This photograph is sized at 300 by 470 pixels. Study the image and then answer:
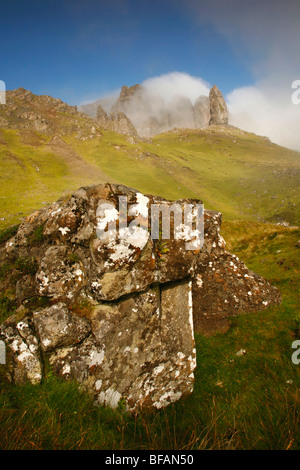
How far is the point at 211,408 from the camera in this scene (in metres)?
4.50

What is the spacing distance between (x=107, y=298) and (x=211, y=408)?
347 centimetres

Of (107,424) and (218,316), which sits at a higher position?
(218,316)

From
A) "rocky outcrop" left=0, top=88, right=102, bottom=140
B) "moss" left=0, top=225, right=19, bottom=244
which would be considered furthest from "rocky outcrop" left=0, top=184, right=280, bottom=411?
"rocky outcrop" left=0, top=88, right=102, bottom=140

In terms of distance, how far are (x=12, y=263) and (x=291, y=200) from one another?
8432 centimetres

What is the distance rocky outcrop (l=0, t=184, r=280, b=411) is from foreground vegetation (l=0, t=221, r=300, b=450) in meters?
0.56

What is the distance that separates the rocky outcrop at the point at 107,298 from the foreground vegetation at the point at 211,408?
1.82 ft

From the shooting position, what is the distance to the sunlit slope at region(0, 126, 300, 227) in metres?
72.8

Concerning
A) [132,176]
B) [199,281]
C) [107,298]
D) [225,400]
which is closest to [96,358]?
[107,298]

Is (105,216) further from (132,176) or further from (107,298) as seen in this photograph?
(132,176)

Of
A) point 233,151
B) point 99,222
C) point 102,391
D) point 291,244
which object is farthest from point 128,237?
point 233,151

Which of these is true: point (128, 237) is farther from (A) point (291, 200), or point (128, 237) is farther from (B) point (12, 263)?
(A) point (291, 200)

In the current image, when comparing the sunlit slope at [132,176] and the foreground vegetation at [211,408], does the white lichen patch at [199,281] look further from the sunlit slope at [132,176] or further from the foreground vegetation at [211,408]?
the sunlit slope at [132,176]

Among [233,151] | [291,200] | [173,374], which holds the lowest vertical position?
[173,374]
